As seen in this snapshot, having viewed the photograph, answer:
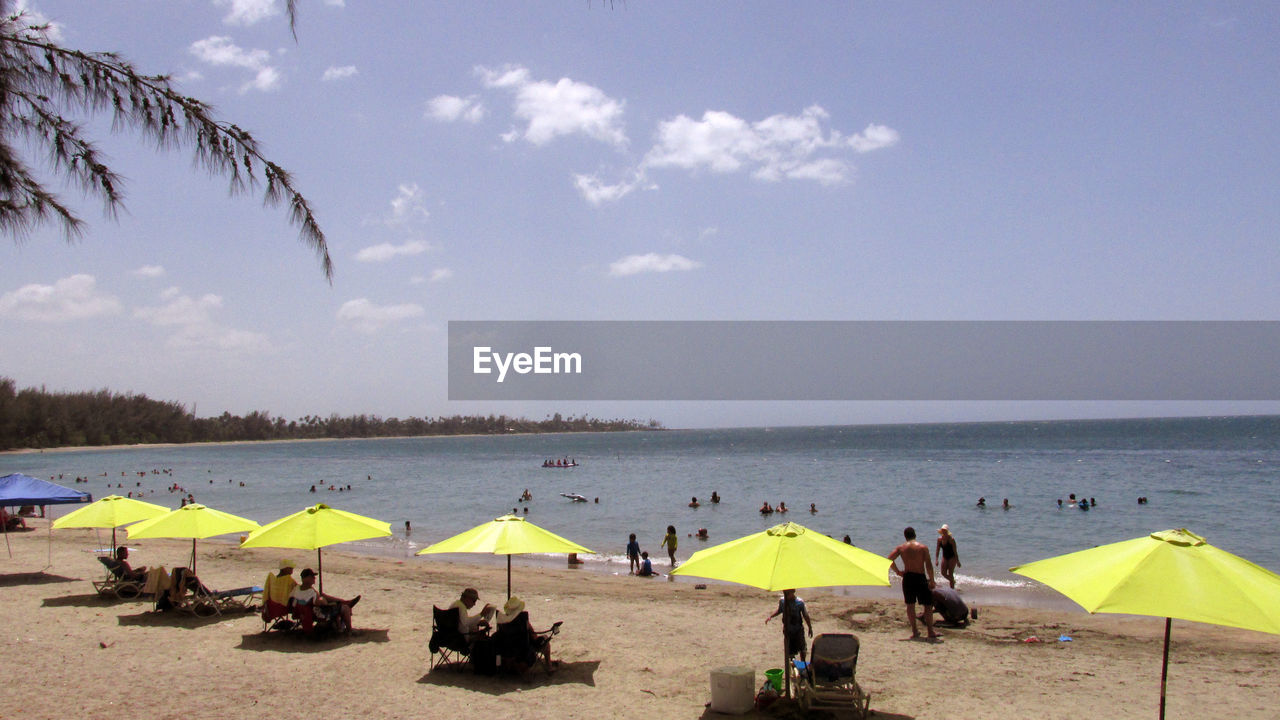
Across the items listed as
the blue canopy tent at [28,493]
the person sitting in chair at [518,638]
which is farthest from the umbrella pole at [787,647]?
the blue canopy tent at [28,493]

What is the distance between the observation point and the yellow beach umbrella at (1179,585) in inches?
194

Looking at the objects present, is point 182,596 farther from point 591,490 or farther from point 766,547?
point 591,490

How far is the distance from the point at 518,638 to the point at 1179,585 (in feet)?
19.5

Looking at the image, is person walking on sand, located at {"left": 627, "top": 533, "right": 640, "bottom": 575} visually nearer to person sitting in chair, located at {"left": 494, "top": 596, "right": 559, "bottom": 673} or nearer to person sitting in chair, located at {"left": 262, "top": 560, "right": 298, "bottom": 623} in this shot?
person sitting in chair, located at {"left": 262, "top": 560, "right": 298, "bottom": 623}

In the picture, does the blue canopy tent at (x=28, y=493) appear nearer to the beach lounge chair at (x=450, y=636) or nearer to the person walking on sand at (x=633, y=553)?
the beach lounge chair at (x=450, y=636)

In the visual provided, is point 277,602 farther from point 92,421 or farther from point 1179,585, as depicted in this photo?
point 92,421

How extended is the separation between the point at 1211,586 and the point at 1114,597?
24.0 inches

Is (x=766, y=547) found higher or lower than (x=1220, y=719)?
higher

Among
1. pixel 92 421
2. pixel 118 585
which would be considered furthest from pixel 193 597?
pixel 92 421

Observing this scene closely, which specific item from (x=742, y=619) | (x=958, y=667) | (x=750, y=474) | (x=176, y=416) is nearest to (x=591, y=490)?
(x=750, y=474)

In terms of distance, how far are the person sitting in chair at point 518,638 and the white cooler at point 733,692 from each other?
6.79 ft

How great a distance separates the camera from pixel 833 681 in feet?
23.8

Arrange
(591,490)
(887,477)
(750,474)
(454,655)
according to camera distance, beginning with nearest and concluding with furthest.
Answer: (454,655) < (591,490) < (887,477) < (750,474)

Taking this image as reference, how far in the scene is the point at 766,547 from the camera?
7160 millimetres
